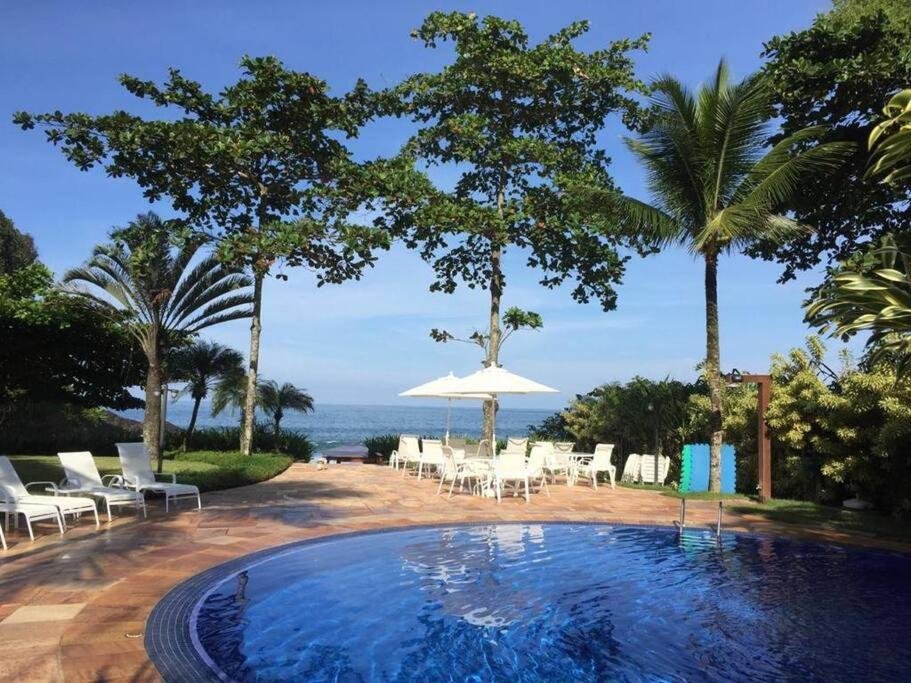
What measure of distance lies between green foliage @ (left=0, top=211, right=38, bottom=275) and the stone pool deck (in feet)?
90.2

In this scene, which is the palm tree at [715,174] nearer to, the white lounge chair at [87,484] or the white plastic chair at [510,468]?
the white plastic chair at [510,468]

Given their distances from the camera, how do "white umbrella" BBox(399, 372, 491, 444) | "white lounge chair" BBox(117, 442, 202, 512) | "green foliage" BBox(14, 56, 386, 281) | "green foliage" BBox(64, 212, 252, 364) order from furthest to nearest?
"green foliage" BBox(64, 212, 252, 364), "green foliage" BBox(14, 56, 386, 281), "white umbrella" BBox(399, 372, 491, 444), "white lounge chair" BBox(117, 442, 202, 512)

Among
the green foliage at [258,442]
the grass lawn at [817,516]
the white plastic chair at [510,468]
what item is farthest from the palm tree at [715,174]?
the green foliage at [258,442]

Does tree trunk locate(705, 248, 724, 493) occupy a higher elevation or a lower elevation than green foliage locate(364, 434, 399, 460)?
higher

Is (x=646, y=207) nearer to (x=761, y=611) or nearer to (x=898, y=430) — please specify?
(x=898, y=430)

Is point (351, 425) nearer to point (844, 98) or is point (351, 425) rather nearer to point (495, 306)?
point (495, 306)

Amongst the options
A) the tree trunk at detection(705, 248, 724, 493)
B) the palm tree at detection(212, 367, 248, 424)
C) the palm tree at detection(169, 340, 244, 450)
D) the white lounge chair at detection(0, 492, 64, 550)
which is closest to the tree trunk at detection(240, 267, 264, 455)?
the palm tree at detection(212, 367, 248, 424)

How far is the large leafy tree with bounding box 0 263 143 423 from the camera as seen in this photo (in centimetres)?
1761

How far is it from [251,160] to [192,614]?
14.0 meters

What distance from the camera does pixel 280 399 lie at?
25.6 m

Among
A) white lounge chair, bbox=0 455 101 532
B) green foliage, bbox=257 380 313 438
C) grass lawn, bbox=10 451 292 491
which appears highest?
green foliage, bbox=257 380 313 438

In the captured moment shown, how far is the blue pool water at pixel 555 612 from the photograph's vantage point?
4.91m

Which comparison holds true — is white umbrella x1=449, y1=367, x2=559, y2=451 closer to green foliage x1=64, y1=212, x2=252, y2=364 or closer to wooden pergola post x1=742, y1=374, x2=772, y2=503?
wooden pergola post x1=742, y1=374, x2=772, y2=503

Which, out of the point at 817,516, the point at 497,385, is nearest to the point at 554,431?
the point at 497,385
